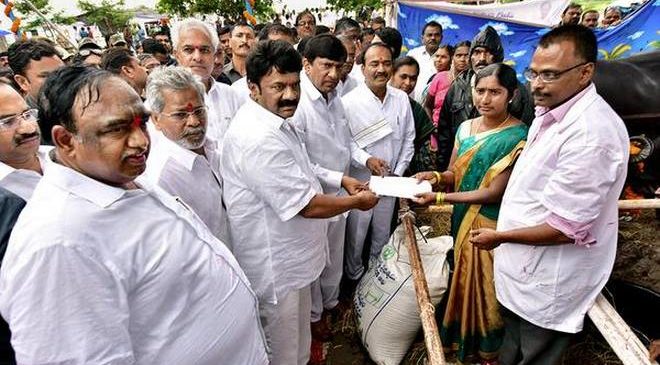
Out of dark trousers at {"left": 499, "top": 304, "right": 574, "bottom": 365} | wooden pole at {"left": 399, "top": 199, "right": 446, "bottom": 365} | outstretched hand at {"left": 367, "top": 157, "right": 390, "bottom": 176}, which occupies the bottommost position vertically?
dark trousers at {"left": 499, "top": 304, "right": 574, "bottom": 365}

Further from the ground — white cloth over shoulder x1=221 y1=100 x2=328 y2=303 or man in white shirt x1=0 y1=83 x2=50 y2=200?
man in white shirt x1=0 y1=83 x2=50 y2=200

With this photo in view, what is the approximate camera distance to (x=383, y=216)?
11.4ft

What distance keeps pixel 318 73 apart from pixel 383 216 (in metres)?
1.34

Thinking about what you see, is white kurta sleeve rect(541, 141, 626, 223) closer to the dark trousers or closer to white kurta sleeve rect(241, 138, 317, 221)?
the dark trousers

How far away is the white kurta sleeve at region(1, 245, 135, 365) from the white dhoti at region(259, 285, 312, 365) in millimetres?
1207

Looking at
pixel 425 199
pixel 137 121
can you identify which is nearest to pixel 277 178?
pixel 137 121

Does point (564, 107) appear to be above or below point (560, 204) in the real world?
above

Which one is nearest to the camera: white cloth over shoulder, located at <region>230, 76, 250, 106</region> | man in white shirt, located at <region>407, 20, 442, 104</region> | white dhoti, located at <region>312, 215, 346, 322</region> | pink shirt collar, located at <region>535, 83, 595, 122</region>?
pink shirt collar, located at <region>535, 83, 595, 122</region>

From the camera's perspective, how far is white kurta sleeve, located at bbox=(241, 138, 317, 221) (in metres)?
1.90

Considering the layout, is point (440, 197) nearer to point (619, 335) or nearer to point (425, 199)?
point (425, 199)

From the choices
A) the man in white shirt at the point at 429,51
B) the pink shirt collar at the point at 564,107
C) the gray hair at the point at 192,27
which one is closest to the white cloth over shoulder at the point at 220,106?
the gray hair at the point at 192,27

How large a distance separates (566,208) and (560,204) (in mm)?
28

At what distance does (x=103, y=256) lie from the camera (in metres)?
1.08

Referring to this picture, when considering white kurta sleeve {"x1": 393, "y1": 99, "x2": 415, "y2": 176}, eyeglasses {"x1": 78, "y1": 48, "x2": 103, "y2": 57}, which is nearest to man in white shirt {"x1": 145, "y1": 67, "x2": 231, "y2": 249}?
white kurta sleeve {"x1": 393, "y1": 99, "x2": 415, "y2": 176}
